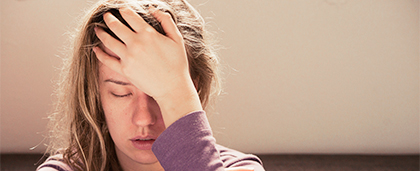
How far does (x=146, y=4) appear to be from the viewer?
0.56 m

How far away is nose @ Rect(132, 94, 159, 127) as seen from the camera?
1.79 ft

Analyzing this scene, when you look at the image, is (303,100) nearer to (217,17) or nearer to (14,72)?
(217,17)

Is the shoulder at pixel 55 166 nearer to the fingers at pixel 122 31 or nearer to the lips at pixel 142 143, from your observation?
the lips at pixel 142 143

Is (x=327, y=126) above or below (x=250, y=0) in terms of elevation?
below

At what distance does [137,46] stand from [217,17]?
761mm

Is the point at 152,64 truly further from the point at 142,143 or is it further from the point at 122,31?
the point at 142,143

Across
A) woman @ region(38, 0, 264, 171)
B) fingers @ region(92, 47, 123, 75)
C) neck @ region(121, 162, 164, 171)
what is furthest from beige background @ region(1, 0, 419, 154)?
fingers @ region(92, 47, 123, 75)

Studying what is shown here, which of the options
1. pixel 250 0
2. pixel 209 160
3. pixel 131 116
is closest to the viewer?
pixel 209 160

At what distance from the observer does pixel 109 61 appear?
1.63 ft

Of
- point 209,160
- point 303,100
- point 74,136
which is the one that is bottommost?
point 303,100

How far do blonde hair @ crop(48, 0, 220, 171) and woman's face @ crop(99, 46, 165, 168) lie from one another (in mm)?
36

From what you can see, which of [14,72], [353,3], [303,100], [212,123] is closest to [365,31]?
[353,3]

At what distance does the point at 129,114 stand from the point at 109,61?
0.11 meters

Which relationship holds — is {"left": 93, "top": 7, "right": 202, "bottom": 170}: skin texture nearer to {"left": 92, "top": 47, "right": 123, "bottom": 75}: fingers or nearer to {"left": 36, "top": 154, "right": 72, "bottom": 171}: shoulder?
{"left": 92, "top": 47, "right": 123, "bottom": 75}: fingers
